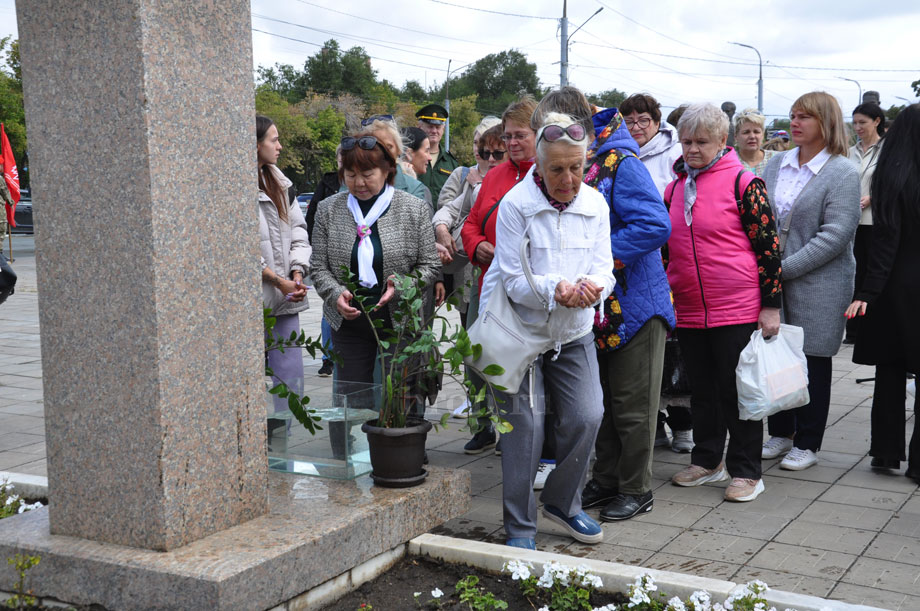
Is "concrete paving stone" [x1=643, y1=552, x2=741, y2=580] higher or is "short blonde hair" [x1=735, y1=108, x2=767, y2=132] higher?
"short blonde hair" [x1=735, y1=108, x2=767, y2=132]

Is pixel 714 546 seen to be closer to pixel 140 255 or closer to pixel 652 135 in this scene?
pixel 140 255

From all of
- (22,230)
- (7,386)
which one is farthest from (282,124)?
(7,386)

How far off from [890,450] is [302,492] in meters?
3.46

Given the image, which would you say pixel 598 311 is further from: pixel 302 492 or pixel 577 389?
pixel 302 492

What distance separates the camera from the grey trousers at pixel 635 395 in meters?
4.59

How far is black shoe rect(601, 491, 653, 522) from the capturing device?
465 cm

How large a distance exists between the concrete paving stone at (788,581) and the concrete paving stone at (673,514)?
26.6 inches

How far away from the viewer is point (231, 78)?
3443 mm

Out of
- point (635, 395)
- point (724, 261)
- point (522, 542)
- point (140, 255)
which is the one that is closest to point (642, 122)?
point (724, 261)

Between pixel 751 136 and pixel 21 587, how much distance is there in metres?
6.80

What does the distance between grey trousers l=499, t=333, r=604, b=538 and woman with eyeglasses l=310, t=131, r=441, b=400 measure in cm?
112

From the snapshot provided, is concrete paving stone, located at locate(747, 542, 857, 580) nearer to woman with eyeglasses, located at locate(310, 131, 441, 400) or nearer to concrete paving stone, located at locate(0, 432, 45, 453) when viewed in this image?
woman with eyeglasses, located at locate(310, 131, 441, 400)

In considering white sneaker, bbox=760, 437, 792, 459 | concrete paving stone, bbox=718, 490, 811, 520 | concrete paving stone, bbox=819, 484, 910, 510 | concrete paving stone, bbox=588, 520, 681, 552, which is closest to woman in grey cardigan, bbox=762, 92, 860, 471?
white sneaker, bbox=760, 437, 792, 459

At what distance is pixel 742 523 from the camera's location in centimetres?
462
